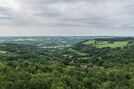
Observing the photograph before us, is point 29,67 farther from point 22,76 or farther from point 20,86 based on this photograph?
point 20,86

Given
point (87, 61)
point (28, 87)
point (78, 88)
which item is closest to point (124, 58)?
point (87, 61)

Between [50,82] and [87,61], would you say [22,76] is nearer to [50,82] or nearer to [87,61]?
[50,82]

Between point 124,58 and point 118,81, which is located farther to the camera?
point 124,58

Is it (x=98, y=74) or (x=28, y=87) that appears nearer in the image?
(x=28, y=87)

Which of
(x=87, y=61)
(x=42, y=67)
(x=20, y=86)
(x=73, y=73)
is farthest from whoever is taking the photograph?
(x=87, y=61)

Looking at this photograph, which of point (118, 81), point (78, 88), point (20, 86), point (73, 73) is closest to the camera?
point (20, 86)

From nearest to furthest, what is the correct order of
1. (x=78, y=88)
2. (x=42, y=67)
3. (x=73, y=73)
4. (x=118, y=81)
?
(x=78, y=88) < (x=118, y=81) < (x=73, y=73) < (x=42, y=67)

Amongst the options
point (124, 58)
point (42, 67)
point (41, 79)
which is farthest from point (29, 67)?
point (124, 58)

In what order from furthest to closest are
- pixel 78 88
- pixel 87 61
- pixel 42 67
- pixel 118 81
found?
pixel 87 61
pixel 42 67
pixel 118 81
pixel 78 88
